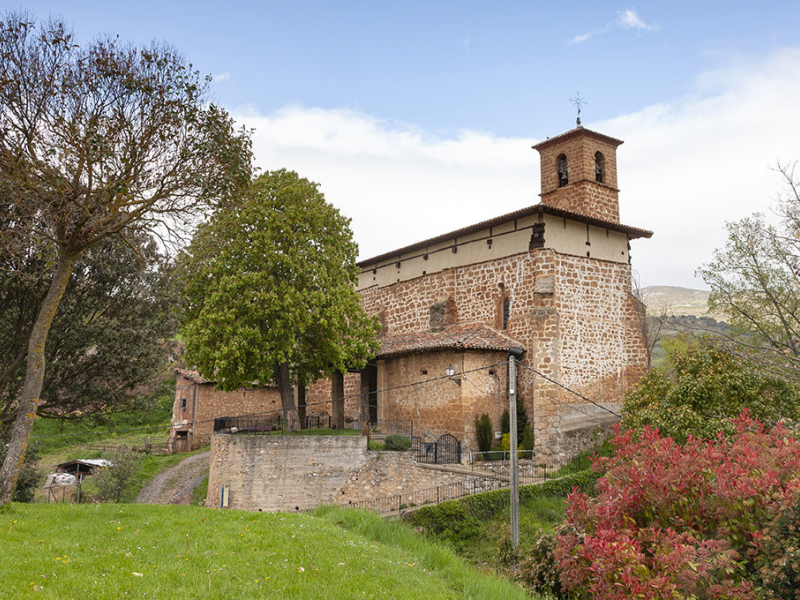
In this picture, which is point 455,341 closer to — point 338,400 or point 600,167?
point 338,400

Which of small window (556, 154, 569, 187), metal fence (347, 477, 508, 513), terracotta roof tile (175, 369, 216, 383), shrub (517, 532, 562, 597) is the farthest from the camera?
terracotta roof tile (175, 369, 216, 383)

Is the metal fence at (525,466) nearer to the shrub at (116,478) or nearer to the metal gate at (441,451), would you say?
the metal gate at (441,451)

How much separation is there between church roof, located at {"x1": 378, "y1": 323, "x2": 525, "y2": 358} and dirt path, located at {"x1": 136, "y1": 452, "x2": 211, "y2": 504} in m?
10.6

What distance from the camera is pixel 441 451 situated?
70.8ft

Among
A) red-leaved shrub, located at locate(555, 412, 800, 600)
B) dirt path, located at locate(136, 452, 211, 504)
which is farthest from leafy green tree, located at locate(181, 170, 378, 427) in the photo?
red-leaved shrub, located at locate(555, 412, 800, 600)

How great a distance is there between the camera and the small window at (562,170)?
28.0 m

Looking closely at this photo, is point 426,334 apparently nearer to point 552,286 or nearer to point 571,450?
point 552,286

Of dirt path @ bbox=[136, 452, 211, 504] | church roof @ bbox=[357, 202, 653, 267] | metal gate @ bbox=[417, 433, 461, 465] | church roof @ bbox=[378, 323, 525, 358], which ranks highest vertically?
church roof @ bbox=[357, 202, 653, 267]

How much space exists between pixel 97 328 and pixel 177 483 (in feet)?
49.8

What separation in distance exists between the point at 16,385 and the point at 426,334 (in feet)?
48.5

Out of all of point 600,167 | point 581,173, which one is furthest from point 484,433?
point 600,167

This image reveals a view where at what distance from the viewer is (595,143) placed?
90.3 ft

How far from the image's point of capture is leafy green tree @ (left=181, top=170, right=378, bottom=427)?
2050 centimetres

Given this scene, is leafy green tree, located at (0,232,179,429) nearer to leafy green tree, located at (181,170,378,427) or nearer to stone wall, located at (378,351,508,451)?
leafy green tree, located at (181,170,378,427)
